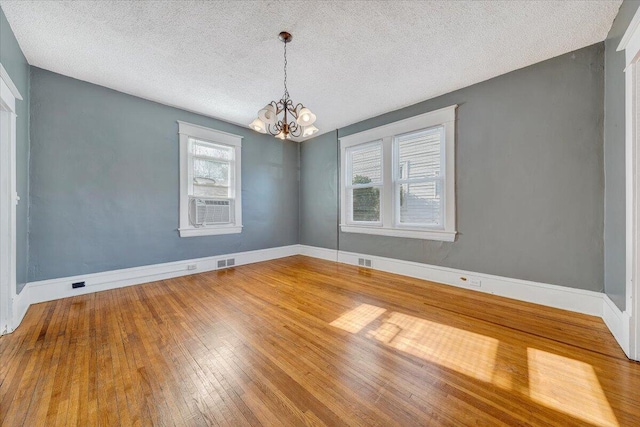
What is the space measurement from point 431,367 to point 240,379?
1287 millimetres

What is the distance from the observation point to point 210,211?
4266 millimetres

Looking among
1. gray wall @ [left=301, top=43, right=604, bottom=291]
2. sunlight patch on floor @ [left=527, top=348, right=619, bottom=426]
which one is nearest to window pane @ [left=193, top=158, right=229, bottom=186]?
gray wall @ [left=301, top=43, right=604, bottom=291]

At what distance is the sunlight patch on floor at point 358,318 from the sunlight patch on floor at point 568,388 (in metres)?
1.19

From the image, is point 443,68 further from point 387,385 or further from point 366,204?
point 387,385

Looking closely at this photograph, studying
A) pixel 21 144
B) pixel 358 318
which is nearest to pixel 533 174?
pixel 358 318

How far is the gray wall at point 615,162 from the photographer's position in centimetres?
197

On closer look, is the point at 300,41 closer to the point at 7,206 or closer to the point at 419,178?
the point at 419,178

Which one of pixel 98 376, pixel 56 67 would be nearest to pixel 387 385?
pixel 98 376

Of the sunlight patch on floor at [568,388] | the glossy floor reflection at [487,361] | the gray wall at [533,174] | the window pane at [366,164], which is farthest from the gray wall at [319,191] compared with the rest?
the sunlight patch on floor at [568,388]

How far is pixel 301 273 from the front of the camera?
407 centimetres

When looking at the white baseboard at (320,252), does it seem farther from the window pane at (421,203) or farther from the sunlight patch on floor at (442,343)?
the sunlight patch on floor at (442,343)

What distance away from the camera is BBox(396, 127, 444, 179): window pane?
359cm

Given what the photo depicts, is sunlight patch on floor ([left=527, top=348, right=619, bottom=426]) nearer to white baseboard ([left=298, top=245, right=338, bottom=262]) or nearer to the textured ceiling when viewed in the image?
the textured ceiling

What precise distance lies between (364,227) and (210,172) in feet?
9.79
